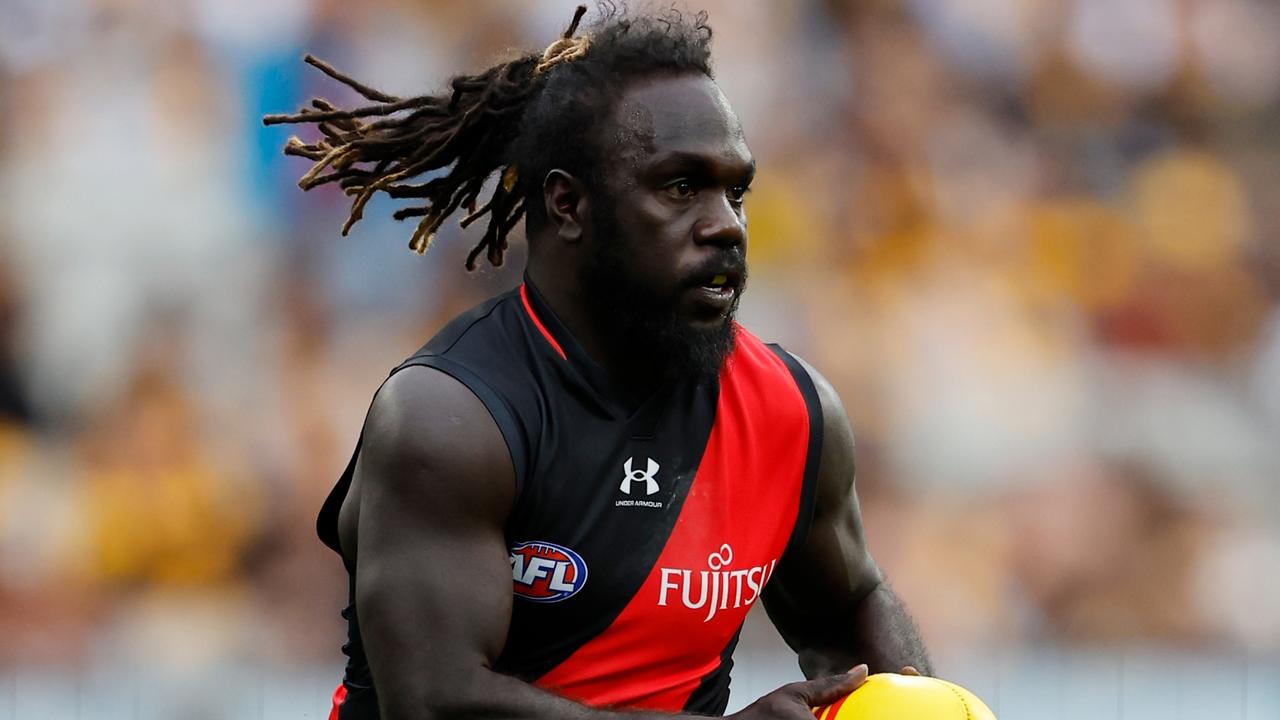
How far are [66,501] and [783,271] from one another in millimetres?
3152

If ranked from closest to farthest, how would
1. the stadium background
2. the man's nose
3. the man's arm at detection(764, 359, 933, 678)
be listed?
the man's nose < the man's arm at detection(764, 359, 933, 678) < the stadium background

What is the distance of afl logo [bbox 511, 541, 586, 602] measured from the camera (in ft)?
11.3

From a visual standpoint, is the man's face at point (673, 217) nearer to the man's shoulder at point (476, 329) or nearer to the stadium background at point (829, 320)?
the man's shoulder at point (476, 329)

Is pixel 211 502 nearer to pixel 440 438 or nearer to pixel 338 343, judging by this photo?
pixel 338 343

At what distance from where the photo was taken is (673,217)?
353 cm

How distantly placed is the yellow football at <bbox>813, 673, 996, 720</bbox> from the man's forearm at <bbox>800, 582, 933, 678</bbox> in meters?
0.50

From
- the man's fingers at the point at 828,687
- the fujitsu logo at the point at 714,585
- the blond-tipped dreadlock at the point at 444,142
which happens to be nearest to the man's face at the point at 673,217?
the blond-tipped dreadlock at the point at 444,142

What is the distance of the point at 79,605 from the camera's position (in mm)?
6910

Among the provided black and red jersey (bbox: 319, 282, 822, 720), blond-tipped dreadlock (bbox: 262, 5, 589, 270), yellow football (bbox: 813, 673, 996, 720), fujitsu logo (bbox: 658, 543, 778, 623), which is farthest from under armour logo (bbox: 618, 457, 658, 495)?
blond-tipped dreadlock (bbox: 262, 5, 589, 270)

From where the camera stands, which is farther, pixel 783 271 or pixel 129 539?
pixel 783 271

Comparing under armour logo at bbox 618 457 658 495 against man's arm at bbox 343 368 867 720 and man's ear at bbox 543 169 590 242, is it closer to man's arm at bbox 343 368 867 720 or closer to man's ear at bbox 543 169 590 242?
man's arm at bbox 343 368 867 720

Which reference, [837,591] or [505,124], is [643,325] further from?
[837,591]

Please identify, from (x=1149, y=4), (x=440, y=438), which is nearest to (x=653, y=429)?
(x=440, y=438)

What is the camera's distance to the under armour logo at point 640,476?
3596mm
